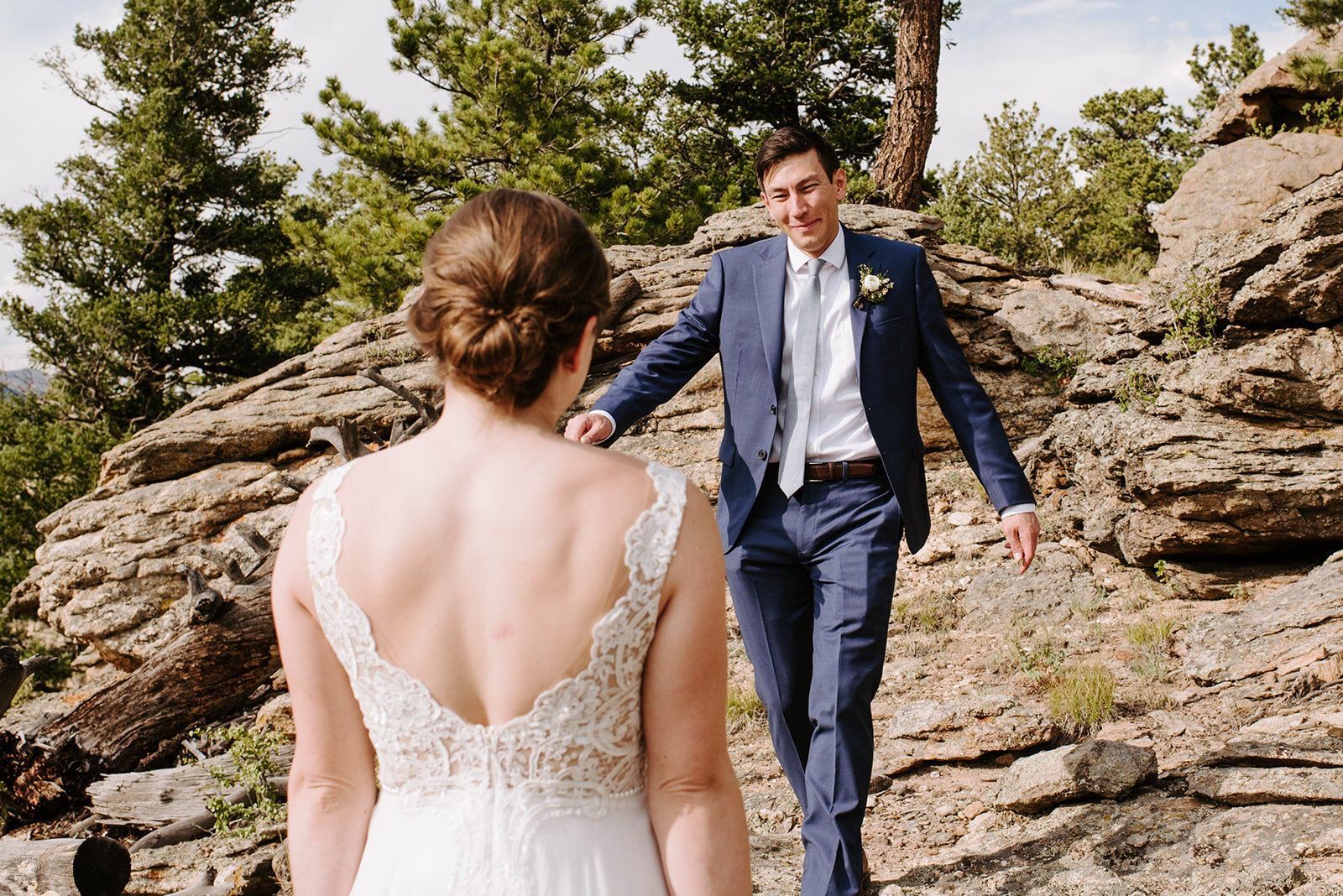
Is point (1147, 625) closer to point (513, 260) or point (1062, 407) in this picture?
point (1062, 407)

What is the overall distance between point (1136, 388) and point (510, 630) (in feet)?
22.4

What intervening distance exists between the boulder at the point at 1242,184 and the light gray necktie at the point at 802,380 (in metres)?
11.5

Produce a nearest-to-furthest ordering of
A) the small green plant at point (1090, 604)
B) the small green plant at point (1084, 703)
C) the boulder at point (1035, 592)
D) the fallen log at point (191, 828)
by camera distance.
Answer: the small green plant at point (1084, 703) < the fallen log at point (191, 828) < the small green plant at point (1090, 604) < the boulder at point (1035, 592)

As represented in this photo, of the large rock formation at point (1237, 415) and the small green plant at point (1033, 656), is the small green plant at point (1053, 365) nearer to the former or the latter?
the large rock formation at point (1237, 415)

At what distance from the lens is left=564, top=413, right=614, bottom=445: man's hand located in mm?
3053

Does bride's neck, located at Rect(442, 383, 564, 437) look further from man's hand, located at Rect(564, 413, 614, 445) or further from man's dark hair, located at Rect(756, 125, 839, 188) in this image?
man's dark hair, located at Rect(756, 125, 839, 188)

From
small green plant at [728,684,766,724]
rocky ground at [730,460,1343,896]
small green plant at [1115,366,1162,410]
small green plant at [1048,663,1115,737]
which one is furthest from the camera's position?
small green plant at [1115,366,1162,410]

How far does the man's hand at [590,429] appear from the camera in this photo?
10.0ft

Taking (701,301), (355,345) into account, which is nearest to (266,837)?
(701,301)

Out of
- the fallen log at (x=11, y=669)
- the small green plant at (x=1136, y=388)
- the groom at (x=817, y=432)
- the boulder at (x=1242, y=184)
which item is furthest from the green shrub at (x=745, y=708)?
the boulder at (x=1242, y=184)

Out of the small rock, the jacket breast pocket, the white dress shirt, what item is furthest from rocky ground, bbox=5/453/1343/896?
the jacket breast pocket

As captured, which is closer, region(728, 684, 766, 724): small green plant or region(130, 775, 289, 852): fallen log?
region(130, 775, 289, 852): fallen log

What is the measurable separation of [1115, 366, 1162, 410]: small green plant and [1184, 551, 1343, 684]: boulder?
1.92 meters

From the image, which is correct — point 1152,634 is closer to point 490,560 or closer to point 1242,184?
point 490,560
